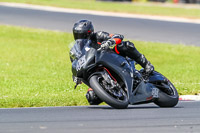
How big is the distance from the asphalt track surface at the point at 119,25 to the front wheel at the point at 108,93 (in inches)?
478

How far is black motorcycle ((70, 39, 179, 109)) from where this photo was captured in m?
7.44

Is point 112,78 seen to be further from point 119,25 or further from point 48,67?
point 119,25

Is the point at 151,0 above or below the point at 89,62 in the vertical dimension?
below

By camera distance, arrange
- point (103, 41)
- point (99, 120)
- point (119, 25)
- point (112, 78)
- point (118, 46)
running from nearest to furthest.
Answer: point (99, 120) < point (112, 78) < point (103, 41) < point (118, 46) < point (119, 25)

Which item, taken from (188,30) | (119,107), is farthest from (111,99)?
(188,30)

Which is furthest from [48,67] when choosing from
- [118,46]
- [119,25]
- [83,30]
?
[119,25]

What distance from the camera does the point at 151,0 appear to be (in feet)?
123

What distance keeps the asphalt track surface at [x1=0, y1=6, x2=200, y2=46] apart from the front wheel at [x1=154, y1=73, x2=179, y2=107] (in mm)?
11146

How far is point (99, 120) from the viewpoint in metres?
6.73

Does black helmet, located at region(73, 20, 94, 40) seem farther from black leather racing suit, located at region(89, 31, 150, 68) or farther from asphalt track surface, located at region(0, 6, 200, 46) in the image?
asphalt track surface, located at region(0, 6, 200, 46)

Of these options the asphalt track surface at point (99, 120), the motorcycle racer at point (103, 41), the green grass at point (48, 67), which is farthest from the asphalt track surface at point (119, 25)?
the asphalt track surface at point (99, 120)

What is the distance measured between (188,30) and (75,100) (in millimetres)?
12900

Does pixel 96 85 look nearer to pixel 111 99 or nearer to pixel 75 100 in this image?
pixel 111 99

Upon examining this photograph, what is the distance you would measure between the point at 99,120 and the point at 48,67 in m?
8.06
